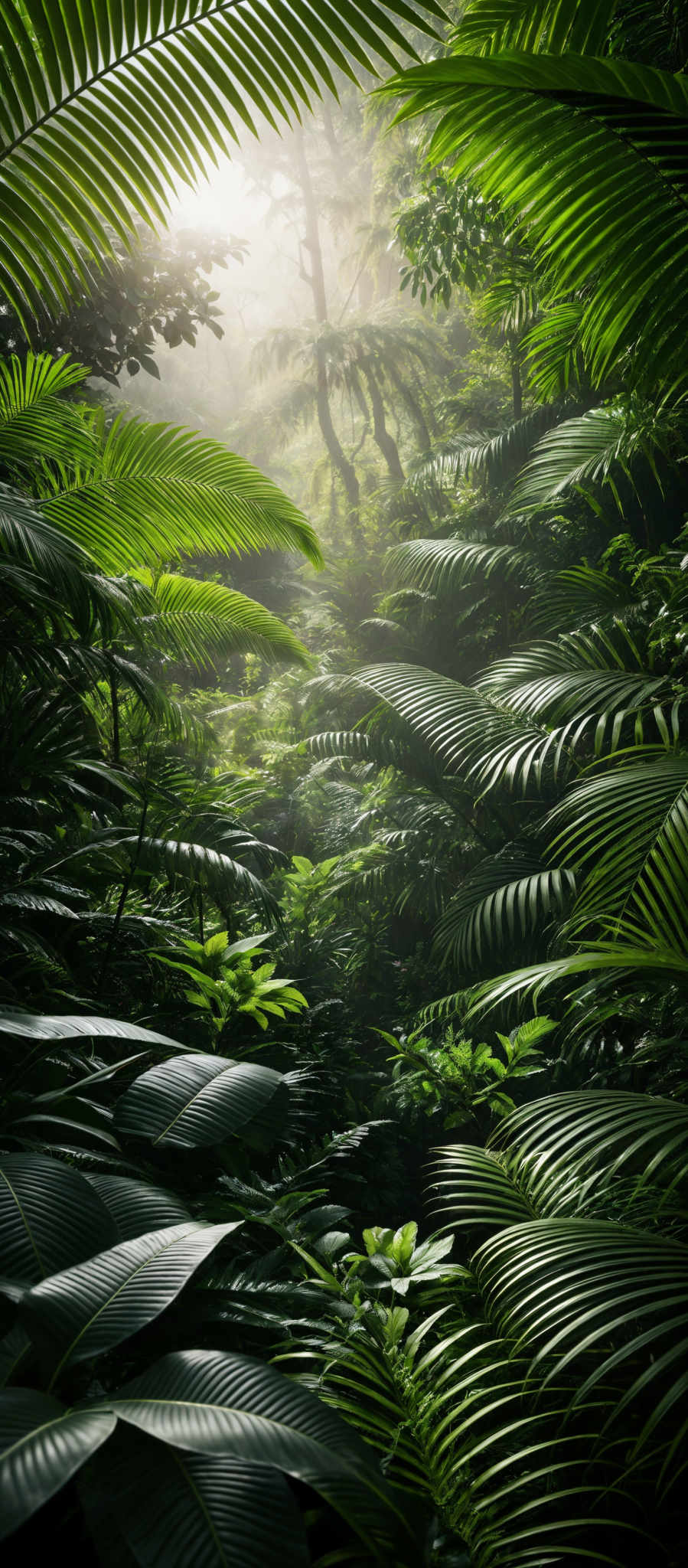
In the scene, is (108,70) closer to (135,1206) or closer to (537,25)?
(537,25)

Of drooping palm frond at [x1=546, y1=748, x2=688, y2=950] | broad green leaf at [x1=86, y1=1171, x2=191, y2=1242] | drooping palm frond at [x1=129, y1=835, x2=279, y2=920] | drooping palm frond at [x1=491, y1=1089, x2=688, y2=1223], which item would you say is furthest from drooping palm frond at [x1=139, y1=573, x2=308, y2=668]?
broad green leaf at [x1=86, y1=1171, x2=191, y2=1242]

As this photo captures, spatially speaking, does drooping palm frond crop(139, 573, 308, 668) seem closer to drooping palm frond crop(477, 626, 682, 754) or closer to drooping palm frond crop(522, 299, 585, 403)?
drooping palm frond crop(477, 626, 682, 754)

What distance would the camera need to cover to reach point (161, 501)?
2598 millimetres

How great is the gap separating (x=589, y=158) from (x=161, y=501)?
1791mm

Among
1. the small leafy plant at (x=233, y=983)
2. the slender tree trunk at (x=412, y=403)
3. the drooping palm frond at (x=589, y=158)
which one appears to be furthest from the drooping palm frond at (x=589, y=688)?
the slender tree trunk at (x=412, y=403)

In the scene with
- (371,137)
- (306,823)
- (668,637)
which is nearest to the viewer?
(668,637)

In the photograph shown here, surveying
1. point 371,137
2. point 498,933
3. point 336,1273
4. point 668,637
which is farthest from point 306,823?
point 371,137

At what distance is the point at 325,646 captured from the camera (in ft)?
28.4

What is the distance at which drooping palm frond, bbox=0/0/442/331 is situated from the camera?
104 cm

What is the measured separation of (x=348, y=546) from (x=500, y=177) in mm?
9290

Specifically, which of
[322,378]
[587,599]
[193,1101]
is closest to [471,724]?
[587,599]

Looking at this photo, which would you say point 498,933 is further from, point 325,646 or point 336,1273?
point 325,646

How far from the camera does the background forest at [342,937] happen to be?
31.1 inches

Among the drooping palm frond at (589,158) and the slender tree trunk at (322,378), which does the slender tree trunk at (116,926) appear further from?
the slender tree trunk at (322,378)
